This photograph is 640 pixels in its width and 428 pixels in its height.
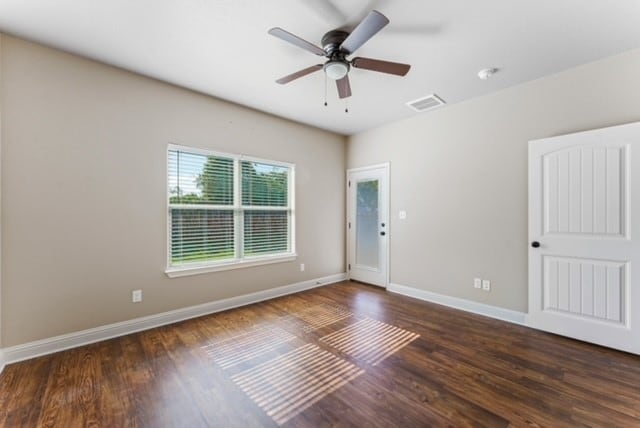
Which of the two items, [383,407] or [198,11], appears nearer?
[383,407]

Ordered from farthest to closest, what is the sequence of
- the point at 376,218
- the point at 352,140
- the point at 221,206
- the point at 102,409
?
1. the point at 352,140
2. the point at 376,218
3. the point at 221,206
4. the point at 102,409

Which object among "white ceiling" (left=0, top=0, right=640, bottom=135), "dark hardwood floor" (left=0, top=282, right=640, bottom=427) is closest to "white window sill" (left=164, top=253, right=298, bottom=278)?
"dark hardwood floor" (left=0, top=282, right=640, bottom=427)

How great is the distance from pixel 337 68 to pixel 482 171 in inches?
93.2

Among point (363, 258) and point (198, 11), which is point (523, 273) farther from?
point (198, 11)

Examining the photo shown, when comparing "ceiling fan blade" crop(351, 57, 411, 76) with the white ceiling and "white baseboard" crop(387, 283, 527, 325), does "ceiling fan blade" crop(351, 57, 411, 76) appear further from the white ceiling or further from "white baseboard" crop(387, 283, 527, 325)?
"white baseboard" crop(387, 283, 527, 325)

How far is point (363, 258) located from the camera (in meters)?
4.93

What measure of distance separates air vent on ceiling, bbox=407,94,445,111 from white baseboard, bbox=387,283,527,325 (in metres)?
2.66

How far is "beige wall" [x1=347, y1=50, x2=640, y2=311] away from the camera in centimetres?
272

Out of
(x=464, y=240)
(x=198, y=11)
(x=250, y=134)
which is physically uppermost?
(x=198, y=11)

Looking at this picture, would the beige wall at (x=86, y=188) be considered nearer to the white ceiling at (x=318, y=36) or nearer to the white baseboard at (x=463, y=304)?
the white ceiling at (x=318, y=36)

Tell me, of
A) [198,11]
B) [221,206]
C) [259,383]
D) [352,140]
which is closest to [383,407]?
[259,383]

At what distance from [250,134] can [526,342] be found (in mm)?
4081

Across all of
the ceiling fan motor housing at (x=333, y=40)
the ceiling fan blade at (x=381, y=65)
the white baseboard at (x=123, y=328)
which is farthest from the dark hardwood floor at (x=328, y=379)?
the ceiling fan motor housing at (x=333, y=40)

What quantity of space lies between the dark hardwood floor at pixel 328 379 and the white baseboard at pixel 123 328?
0.29 ft
